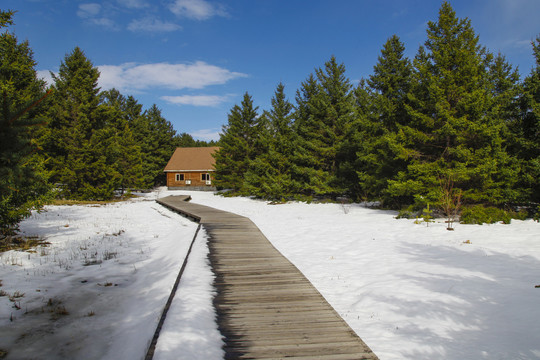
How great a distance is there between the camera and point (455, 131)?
487 inches

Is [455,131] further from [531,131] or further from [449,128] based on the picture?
[531,131]

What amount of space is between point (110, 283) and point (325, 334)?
17.4ft

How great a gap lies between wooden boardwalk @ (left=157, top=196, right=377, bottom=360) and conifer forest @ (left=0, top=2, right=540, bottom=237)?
3.17 m

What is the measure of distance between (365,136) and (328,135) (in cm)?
314

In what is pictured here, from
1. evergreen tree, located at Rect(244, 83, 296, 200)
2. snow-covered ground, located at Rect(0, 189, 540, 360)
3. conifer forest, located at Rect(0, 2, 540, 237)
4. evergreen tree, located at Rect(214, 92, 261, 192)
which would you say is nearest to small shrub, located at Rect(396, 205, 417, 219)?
conifer forest, located at Rect(0, 2, 540, 237)

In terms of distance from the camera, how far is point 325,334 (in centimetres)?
364

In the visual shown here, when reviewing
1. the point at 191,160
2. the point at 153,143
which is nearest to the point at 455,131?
the point at 191,160

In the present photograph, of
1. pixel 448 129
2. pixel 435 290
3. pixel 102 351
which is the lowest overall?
pixel 102 351

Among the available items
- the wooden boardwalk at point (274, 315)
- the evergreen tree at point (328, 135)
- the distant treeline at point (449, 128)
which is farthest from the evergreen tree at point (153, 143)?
the wooden boardwalk at point (274, 315)

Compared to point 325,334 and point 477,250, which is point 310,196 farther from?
point 325,334

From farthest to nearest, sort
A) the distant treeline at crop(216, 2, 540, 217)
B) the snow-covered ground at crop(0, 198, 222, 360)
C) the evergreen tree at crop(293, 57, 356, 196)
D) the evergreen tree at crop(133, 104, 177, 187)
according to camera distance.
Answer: the evergreen tree at crop(133, 104, 177, 187) < the evergreen tree at crop(293, 57, 356, 196) < the distant treeline at crop(216, 2, 540, 217) < the snow-covered ground at crop(0, 198, 222, 360)

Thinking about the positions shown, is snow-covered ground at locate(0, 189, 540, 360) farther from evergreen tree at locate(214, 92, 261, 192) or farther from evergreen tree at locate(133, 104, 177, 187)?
evergreen tree at locate(133, 104, 177, 187)

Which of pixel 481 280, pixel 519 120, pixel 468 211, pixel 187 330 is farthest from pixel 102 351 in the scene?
pixel 519 120

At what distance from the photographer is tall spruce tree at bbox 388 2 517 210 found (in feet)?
40.0
